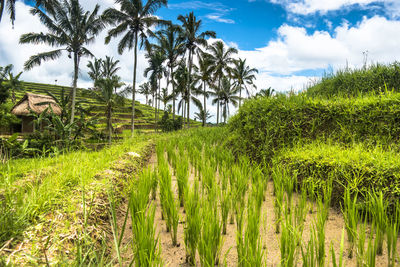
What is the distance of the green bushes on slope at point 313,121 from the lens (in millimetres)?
3027

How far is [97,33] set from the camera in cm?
1795

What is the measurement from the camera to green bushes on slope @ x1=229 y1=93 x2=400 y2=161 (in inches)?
119

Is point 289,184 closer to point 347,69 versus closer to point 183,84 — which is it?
point 347,69

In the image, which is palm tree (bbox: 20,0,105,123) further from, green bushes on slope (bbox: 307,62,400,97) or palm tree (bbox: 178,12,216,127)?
green bushes on slope (bbox: 307,62,400,97)

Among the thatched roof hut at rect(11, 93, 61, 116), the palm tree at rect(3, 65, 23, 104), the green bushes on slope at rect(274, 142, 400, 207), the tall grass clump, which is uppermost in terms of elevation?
the palm tree at rect(3, 65, 23, 104)

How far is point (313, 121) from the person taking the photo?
3.50 m

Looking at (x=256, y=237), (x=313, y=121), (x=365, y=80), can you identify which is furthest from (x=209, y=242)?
(x=365, y=80)

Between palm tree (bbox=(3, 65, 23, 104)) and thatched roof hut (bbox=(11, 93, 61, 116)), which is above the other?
palm tree (bbox=(3, 65, 23, 104))

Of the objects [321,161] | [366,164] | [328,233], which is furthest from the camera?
[321,161]

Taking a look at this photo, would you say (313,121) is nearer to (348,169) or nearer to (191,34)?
(348,169)

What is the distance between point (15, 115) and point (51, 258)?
88.0ft

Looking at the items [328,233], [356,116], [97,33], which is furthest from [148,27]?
[328,233]

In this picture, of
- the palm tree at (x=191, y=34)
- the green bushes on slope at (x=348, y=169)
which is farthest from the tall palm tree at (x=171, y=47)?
the green bushes on slope at (x=348, y=169)

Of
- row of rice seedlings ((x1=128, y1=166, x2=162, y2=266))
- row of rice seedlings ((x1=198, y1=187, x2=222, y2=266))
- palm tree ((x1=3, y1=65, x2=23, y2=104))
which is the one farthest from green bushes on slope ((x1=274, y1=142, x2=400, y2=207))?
palm tree ((x1=3, y1=65, x2=23, y2=104))
